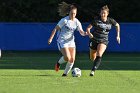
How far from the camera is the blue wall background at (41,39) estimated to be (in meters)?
31.3

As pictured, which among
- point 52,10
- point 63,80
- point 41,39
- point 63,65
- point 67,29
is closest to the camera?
point 63,80

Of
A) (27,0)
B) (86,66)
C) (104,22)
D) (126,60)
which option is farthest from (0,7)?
(104,22)

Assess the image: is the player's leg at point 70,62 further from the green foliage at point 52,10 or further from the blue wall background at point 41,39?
the green foliage at point 52,10

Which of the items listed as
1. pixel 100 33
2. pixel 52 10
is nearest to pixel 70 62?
pixel 100 33

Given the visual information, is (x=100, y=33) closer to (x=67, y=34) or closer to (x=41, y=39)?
(x=67, y=34)

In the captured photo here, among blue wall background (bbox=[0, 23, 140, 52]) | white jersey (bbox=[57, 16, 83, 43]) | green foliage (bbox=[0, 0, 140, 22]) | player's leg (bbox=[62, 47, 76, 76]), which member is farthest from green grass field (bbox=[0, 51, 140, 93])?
green foliage (bbox=[0, 0, 140, 22])

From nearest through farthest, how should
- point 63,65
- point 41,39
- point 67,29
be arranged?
point 67,29, point 63,65, point 41,39

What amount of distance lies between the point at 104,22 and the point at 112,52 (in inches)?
529

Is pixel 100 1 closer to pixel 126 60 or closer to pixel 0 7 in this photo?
pixel 0 7

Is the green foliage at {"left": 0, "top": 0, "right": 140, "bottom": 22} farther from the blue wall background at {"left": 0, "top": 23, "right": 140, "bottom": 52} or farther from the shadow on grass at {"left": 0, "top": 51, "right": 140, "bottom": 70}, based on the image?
the shadow on grass at {"left": 0, "top": 51, "right": 140, "bottom": 70}

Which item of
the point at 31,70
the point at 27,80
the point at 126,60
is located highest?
the point at 27,80

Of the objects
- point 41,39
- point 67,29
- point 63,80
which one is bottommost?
point 41,39

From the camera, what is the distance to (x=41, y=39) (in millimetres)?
31625

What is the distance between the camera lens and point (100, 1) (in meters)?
36.5
